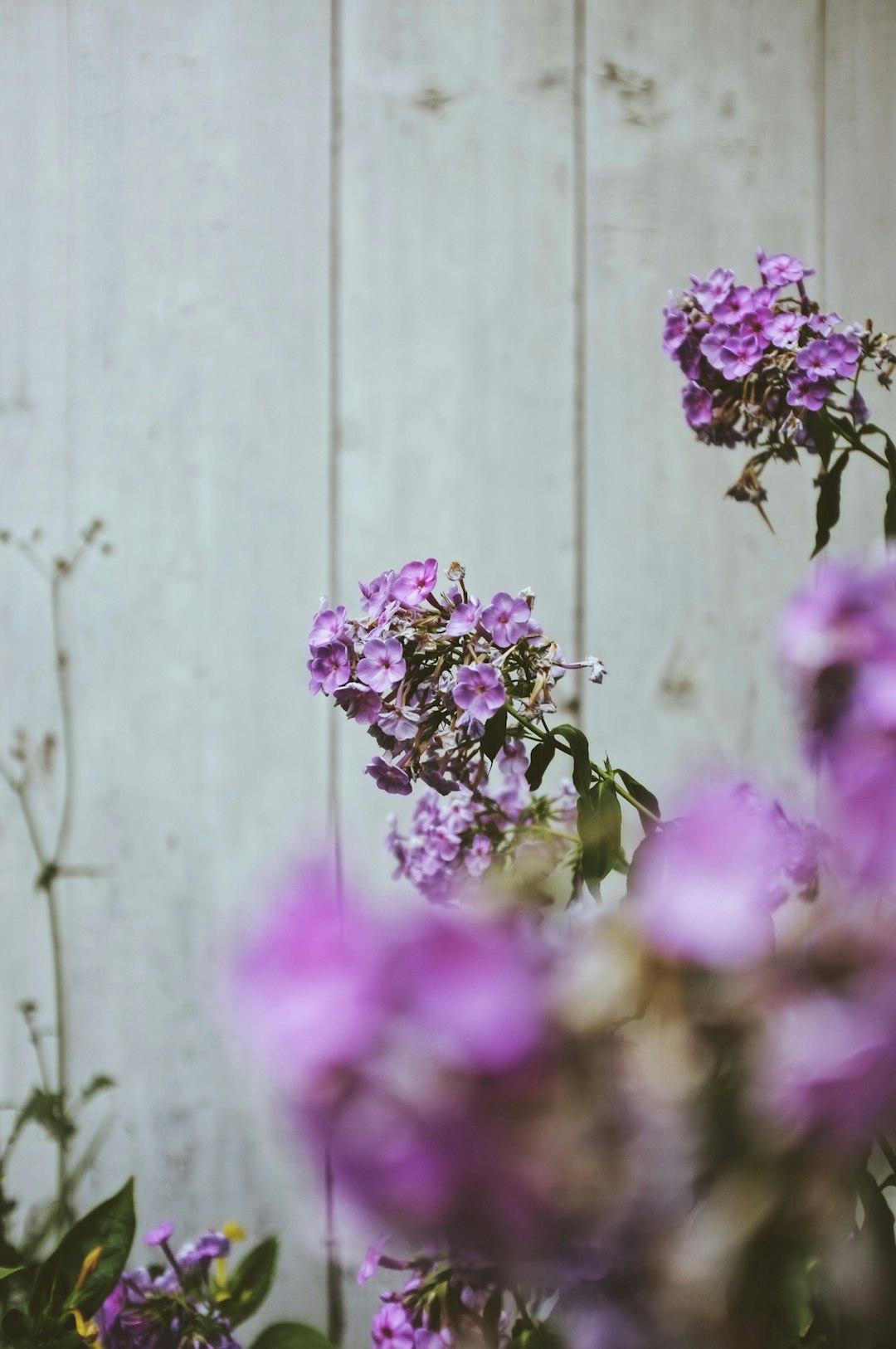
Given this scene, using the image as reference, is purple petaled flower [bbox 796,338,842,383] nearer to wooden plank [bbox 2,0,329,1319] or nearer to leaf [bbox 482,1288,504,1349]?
leaf [bbox 482,1288,504,1349]

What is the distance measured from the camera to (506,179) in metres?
1.00

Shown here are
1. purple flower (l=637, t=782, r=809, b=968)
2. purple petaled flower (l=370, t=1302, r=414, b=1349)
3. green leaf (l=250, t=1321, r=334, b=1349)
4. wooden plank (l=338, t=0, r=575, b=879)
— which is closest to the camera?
purple flower (l=637, t=782, r=809, b=968)

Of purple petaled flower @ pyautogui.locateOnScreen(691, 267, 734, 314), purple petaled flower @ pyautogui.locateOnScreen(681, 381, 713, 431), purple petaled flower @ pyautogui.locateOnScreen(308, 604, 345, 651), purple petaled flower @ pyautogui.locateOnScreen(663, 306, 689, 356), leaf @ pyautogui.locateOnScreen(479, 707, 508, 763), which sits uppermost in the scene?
purple petaled flower @ pyautogui.locateOnScreen(691, 267, 734, 314)

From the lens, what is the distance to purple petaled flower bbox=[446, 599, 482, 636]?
1.54 ft

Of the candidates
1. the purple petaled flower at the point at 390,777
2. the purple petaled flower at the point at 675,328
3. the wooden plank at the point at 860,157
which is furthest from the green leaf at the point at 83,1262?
the wooden plank at the point at 860,157

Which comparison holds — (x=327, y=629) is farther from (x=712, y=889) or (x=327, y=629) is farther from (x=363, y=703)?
(x=712, y=889)

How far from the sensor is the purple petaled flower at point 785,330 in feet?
Result: 1.79

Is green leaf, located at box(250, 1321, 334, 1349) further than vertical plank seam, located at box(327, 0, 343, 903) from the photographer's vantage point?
No

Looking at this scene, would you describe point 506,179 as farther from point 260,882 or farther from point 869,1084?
point 869,1084

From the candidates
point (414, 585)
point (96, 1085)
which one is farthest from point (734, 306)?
point (96, 1085)

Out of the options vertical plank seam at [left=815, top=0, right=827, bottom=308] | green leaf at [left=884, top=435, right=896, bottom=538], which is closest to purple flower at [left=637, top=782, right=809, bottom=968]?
green leaf at [left=884, top=435, right=896, bottom=538]

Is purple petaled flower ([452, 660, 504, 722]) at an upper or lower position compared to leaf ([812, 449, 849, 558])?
lower

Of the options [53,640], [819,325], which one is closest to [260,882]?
[53,640]

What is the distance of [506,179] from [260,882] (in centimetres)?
72
